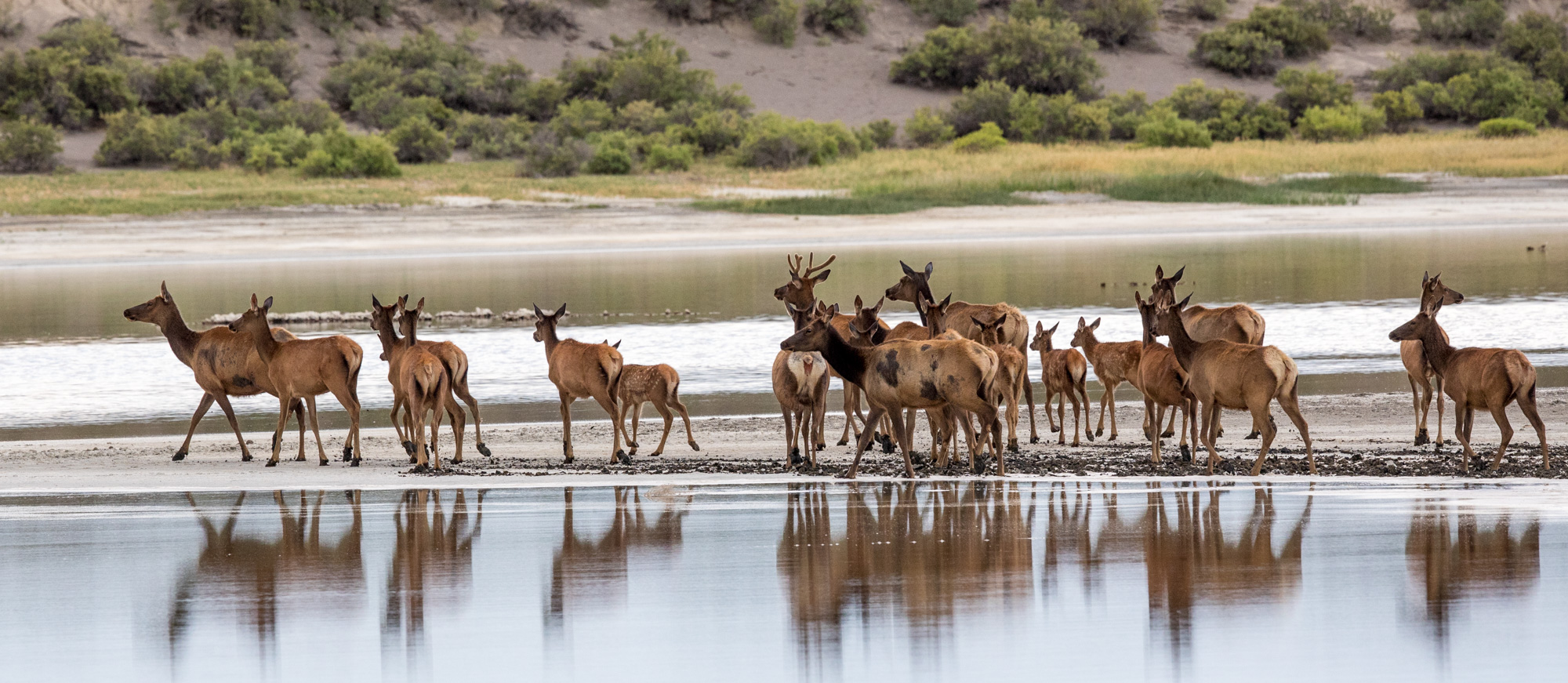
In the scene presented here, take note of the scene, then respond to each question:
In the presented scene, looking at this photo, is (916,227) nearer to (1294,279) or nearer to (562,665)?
(1294,279)

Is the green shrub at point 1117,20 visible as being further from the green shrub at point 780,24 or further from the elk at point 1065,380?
the elk at point 1065,380

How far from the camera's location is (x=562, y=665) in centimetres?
726

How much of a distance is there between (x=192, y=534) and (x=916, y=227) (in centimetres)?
3108

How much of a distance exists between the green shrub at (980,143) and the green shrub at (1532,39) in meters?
33.1

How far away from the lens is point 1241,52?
83250 mm

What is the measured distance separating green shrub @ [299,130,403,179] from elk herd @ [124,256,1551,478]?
1463 inches

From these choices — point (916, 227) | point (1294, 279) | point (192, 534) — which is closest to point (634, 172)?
point (916, 227)

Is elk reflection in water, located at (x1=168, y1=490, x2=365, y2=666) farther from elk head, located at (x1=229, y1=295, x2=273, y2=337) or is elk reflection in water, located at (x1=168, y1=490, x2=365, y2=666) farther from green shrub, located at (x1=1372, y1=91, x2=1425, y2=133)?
green shrub, located at (x1=1372, y1=91, x2=1425, y2=133)

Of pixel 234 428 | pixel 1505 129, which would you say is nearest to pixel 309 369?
pixel 234 428

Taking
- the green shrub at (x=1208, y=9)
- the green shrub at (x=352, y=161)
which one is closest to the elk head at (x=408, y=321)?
the green shrub at (x=352, y=161)

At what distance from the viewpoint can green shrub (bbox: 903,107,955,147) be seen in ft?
222

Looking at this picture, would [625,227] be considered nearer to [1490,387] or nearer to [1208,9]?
[1490,387]

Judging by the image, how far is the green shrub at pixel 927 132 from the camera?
222 ft

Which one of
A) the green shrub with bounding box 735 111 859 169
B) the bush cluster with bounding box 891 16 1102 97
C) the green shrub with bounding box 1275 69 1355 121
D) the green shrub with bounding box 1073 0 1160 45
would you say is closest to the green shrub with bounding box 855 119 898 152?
the green shrub with bounding box 735 111 859 169
